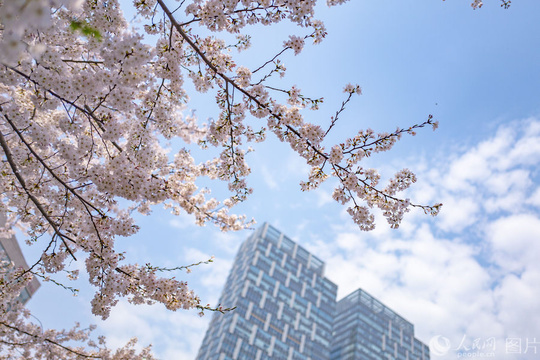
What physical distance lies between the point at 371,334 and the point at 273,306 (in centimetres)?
2933

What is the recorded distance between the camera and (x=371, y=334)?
253 ft

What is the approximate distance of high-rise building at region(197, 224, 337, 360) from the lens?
5694 cm

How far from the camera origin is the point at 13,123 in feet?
14.0

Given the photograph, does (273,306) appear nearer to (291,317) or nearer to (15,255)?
(291,317)

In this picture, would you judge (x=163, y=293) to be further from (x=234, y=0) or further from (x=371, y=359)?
(x=371, y=359)

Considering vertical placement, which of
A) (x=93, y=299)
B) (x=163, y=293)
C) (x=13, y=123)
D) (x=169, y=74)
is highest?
(x=169, y=74)

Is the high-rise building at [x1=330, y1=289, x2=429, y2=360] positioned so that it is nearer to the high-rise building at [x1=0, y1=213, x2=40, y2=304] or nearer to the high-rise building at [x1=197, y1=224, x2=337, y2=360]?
the high-rise building at [x1=197, y1=224, x2=337, y2=360]

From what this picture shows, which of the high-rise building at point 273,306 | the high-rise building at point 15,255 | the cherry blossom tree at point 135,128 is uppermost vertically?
the high-rise building at point 273,306

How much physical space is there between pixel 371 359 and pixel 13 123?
273 feet

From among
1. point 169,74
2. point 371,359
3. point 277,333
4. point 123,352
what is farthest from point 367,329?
point 169,74

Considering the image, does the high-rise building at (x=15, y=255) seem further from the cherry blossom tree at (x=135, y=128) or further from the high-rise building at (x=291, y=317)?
the high-rise building at (x=291, y=317)

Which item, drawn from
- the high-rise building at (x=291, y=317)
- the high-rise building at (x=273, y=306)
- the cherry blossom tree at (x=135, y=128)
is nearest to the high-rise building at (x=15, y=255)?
the cherry blossom tree at (x=135, y=128)

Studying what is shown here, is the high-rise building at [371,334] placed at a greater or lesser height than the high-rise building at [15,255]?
greater

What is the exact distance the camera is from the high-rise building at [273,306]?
56.9m
